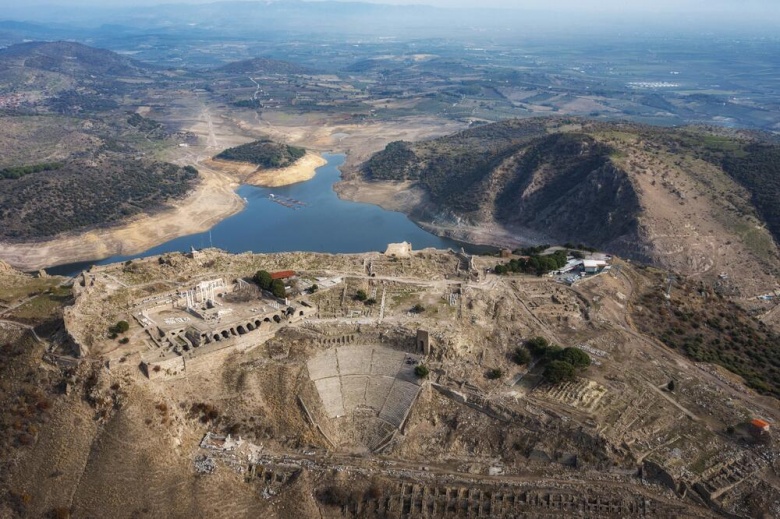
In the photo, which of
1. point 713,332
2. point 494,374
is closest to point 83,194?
point 494,374

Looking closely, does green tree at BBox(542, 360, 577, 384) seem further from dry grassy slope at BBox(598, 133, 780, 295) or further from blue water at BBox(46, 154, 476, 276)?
blue water at BBox(46, 154, 476, 276)

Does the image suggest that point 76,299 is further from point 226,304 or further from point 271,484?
point 271,484

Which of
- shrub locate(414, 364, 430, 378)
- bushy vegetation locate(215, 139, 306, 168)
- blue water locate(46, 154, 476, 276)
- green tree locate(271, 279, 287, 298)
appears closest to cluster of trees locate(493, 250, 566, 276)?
shrub locate(414, 364, 430, 378)

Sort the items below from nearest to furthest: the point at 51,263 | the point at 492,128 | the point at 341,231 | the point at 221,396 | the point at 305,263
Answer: the point at 221,396 < the point at 305,263 < the point at 51,263 < the point at 341,231 < the point at 492,128

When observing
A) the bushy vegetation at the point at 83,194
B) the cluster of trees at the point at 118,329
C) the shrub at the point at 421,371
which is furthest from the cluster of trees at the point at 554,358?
the bushy vegetation at the point at 83,194

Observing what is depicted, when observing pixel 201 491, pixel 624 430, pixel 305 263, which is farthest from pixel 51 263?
pixel 624 430

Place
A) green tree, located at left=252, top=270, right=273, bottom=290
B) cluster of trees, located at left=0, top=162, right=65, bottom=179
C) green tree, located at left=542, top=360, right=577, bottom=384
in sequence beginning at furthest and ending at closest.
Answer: cluster of trees, located at left=0, top=162, right=65, bottom=179
green tree, located at left=252, top=270, right=273, bottom=290
green tree, located at left=542, top=360, right=577, bottom=384
